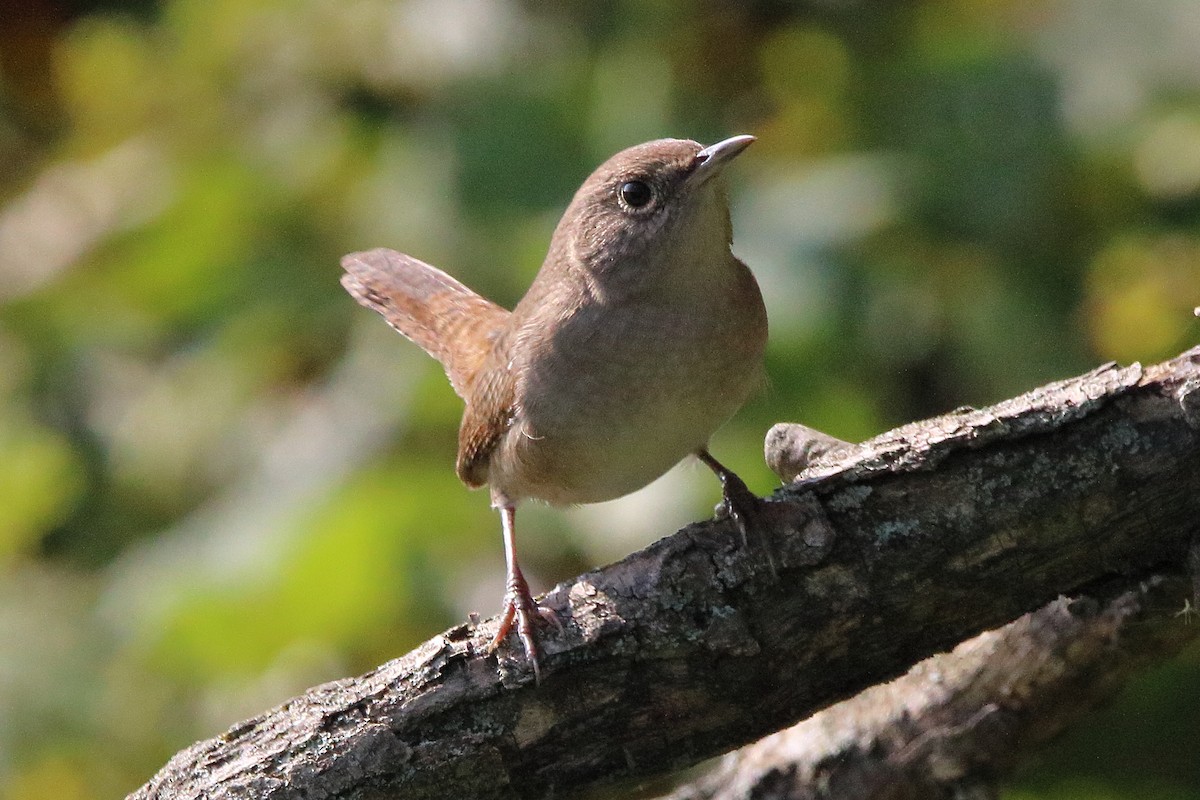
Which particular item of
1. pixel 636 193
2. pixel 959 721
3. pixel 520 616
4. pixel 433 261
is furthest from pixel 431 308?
pixel 959 721

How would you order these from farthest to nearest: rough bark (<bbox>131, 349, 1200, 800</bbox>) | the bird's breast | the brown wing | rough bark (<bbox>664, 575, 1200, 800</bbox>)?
A: the brown wing, rough bark (<bbox>664, 575, 1200, 800</bbox>), the bird's breast, rough bark (<bbox>131, 349, 1200, 800</bbox>)

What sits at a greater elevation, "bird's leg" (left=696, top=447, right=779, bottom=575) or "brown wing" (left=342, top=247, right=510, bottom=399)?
"brown wing" (left=342, top=247, right=510, bottom=399)

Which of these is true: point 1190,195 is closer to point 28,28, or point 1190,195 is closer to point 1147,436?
point 1147,436

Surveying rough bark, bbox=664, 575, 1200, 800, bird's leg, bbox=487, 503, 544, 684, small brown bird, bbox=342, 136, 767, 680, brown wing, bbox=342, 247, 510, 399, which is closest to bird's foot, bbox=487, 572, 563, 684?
bird's leg, bbox=487, 503, 544, 684

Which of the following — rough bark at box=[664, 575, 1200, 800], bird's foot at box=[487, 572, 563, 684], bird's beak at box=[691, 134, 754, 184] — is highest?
bird's beak at box=[691, 134, 754, 184]

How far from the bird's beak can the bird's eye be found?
119 millimetres

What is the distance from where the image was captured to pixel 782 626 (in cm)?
225

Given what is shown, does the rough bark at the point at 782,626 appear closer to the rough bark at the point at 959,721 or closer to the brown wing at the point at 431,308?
the rough bark at the point at 959,721

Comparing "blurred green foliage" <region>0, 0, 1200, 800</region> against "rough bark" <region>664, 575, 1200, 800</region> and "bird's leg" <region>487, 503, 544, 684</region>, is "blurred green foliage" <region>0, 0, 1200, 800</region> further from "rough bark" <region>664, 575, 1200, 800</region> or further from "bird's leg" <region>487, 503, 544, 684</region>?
"bird's leg" <region>487, 503, 544, 684</region>

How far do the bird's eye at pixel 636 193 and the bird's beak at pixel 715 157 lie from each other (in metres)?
0.12

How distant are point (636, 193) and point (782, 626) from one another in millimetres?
1043

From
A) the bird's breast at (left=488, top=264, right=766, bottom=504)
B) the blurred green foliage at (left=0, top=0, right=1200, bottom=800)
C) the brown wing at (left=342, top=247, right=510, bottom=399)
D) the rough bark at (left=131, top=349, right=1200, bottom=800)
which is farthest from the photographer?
the blurred green foliage at (left=0, top=0, right=1200, bottom=800)

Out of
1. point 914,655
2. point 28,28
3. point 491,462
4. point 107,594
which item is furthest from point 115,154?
point 914,655

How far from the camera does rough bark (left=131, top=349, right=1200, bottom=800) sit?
2.23 m
